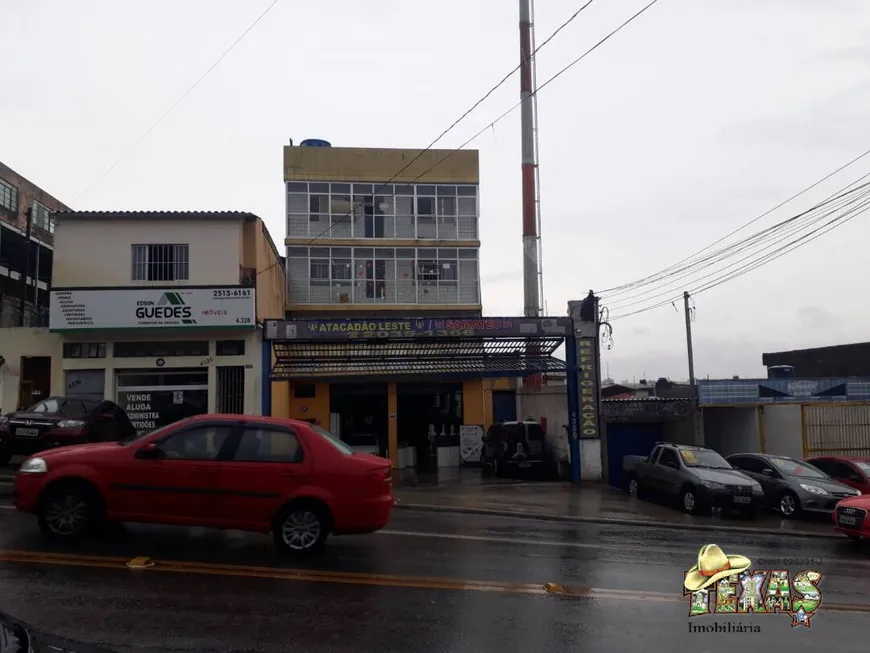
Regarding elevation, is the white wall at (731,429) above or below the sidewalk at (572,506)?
above

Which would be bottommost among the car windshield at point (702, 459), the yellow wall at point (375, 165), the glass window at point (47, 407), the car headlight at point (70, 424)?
the car windshield at point (702, 459)

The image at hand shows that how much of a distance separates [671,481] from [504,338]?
5598mm

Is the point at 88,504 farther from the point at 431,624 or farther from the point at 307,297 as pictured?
the point at 307,297

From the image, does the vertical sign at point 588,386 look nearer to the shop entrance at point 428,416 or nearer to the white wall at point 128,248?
the shop entrance at point 428,416

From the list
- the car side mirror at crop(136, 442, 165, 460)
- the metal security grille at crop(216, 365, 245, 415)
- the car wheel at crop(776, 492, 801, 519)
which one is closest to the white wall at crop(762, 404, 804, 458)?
the car wheel at crop(776, 492, 801, 519)

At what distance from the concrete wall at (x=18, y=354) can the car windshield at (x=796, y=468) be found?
62.5 feet

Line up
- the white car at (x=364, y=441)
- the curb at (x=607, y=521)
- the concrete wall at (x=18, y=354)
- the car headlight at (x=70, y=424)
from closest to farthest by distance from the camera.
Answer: the curb at (x=607, y=521) < the car headlight at (x=70, y=424) < the concrete wall at (x=18, y=354) < the white car at (x=364, y=441)

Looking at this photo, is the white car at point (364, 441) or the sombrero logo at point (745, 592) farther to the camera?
the white car at point (364, 441)

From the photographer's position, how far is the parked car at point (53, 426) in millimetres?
15828

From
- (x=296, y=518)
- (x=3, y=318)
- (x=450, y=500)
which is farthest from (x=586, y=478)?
(x=3, y=318)

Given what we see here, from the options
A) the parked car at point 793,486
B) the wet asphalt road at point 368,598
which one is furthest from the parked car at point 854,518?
the parked car at point 793,486

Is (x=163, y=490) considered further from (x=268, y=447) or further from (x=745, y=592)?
(x=745, y=592)

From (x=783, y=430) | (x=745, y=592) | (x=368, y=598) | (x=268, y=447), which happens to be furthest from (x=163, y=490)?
(x=783, y=430)

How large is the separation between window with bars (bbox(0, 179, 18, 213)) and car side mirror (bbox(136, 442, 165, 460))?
24601 millimetres
